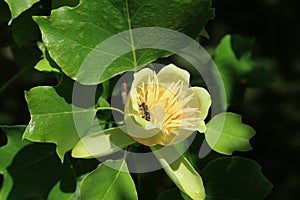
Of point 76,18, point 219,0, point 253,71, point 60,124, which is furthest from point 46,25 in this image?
point 219,0

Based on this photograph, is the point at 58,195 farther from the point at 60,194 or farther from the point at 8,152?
the point at 8,152

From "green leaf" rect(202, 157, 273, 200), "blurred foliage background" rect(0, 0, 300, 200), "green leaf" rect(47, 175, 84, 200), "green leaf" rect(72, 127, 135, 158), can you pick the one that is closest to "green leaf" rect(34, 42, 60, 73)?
"green leaf" rect(72, 127, 135, 158)

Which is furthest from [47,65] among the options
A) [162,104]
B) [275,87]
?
[275,87]

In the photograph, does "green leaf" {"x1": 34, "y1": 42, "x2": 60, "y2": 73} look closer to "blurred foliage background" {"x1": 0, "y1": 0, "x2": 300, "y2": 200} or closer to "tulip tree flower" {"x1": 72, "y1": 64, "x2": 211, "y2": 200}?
"tulip tree flower" {"x1": 72, "y1": 64, "x2": 211, "y2": 200}

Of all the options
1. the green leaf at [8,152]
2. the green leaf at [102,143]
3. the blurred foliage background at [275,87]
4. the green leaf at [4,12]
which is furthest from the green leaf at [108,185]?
the blurred foliage background at [275,87]

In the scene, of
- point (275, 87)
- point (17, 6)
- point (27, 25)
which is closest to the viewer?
point (17, 6)

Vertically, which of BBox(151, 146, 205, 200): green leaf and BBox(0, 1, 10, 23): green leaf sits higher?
BBox(0, 1, 10, 23): green leaf

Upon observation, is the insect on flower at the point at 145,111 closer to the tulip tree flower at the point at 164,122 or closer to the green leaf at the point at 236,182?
the tulip tree flower at the point at 164,122
